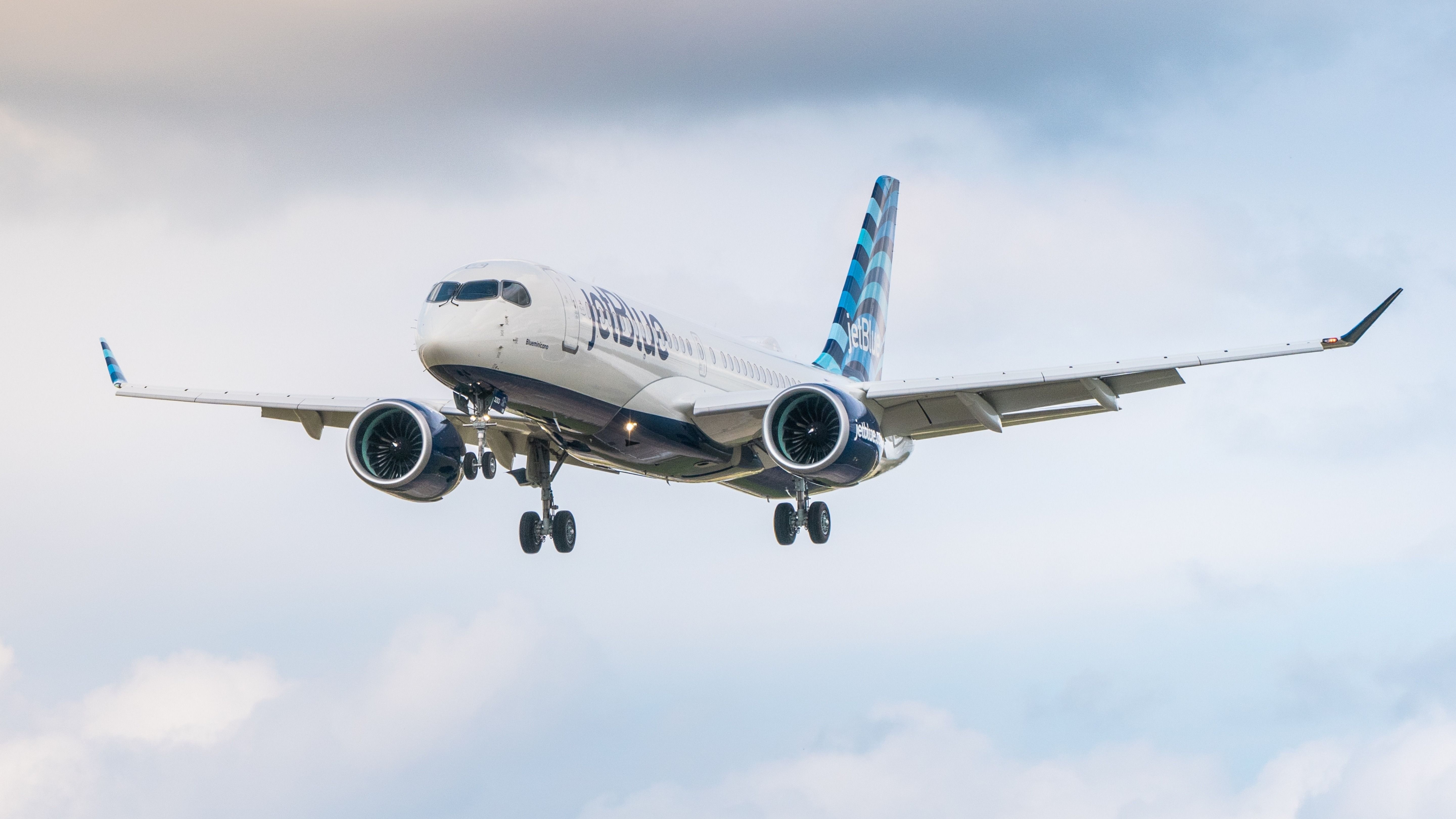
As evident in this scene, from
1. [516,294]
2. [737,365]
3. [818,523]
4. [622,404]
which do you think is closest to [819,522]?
[818,523]

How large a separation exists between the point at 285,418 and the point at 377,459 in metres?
5.51

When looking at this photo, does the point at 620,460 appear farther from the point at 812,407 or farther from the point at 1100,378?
the point at 1100,378

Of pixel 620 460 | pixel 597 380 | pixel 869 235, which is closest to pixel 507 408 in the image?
pixel 597 380

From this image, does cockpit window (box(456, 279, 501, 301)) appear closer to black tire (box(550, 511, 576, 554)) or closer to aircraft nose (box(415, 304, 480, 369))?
aircraft nose (box(415, 304, 480, 369))

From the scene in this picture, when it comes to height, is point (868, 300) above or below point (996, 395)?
above

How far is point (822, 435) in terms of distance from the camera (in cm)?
3647

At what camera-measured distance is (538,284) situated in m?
33.0

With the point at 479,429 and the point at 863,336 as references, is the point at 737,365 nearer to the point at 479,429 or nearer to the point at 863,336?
the point at 479,429

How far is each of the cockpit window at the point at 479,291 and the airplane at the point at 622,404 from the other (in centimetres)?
3

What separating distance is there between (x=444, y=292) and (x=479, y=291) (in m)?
0.69

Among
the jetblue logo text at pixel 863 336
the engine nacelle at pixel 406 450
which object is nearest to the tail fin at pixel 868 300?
the jetblue logo text at pixel 863 336

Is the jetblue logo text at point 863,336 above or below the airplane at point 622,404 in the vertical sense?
above

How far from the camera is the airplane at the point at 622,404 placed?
107 feet

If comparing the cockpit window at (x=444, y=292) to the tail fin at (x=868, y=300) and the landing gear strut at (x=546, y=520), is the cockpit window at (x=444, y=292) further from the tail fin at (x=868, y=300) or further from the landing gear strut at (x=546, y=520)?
the tail fin at (x=868, y=300)
